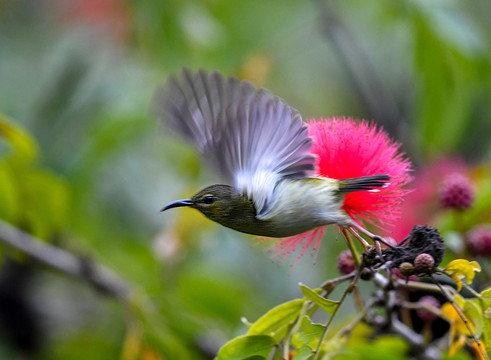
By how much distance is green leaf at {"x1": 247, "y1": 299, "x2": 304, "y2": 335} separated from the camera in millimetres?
1163

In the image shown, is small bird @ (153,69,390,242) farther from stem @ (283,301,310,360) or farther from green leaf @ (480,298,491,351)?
green leaf @ (480,298,491,351)

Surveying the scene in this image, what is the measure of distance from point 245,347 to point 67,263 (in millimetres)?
1134

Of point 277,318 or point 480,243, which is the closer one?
point 277,318

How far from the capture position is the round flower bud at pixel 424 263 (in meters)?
1.03

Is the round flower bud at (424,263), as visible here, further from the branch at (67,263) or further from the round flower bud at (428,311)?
the branch at (67,263)

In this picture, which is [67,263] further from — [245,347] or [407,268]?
[407,268]

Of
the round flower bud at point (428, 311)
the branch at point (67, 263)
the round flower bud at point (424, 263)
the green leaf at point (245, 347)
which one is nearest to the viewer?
the round flower bud at point (424, 263)

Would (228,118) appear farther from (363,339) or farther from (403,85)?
(403,85)

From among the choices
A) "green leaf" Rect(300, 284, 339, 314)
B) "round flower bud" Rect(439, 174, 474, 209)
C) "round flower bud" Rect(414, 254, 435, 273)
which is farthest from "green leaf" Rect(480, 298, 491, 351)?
"round flower bud" Rect(439, 174, 474, 209)

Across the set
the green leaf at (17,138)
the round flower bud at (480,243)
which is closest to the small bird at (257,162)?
the round flower bud at (480,243)

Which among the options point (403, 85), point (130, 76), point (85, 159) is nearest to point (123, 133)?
point (85, 159)

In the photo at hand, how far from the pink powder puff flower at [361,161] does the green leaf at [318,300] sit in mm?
196

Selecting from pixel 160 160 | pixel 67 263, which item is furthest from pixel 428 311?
pixel 160 160

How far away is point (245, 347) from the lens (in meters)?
1.17
